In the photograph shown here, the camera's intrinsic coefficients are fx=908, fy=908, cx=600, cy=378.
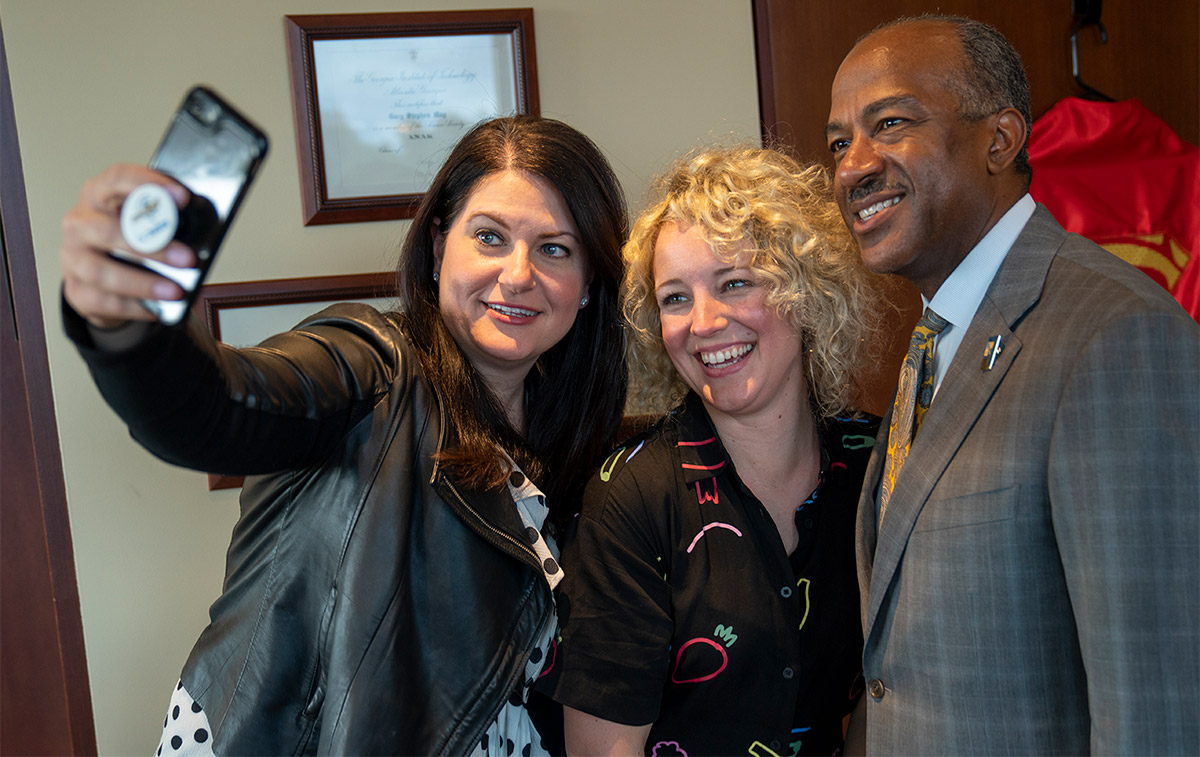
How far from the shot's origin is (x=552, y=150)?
1.77 meters

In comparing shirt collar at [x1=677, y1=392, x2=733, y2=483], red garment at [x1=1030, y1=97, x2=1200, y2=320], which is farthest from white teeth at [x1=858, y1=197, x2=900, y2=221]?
red garment at [x1=1030, y1=97, x2=1200, y2=320]

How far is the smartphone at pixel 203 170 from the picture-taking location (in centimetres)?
89

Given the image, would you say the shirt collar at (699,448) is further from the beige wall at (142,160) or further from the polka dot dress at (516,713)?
the beige wall at (142,160)

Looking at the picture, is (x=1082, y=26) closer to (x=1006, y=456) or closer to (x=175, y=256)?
(x=1006, y=456)

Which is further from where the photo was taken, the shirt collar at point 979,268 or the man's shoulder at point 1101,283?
the shirt collar at point 979,268

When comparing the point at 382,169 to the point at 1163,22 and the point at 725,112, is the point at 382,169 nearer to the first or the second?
the point at 725,112

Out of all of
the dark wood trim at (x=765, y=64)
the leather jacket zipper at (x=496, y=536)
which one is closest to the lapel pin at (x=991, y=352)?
the leather jacket zipper at (x=496, y=536)

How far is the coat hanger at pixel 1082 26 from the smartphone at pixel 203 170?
2361 mm

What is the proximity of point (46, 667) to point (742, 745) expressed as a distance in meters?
1.61

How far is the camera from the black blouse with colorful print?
5.17ft

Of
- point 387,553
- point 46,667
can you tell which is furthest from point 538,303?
point 46,667

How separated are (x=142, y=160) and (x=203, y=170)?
134 centimetres

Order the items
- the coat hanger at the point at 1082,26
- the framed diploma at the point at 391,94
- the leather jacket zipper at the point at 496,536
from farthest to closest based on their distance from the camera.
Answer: the coat hanger at the point at 1082,26, the framed diploma at the point at 391,94, the leather jacket zipper at the point at 496,536

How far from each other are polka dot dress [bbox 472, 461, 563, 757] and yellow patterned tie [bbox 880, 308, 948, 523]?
0.60 metres
